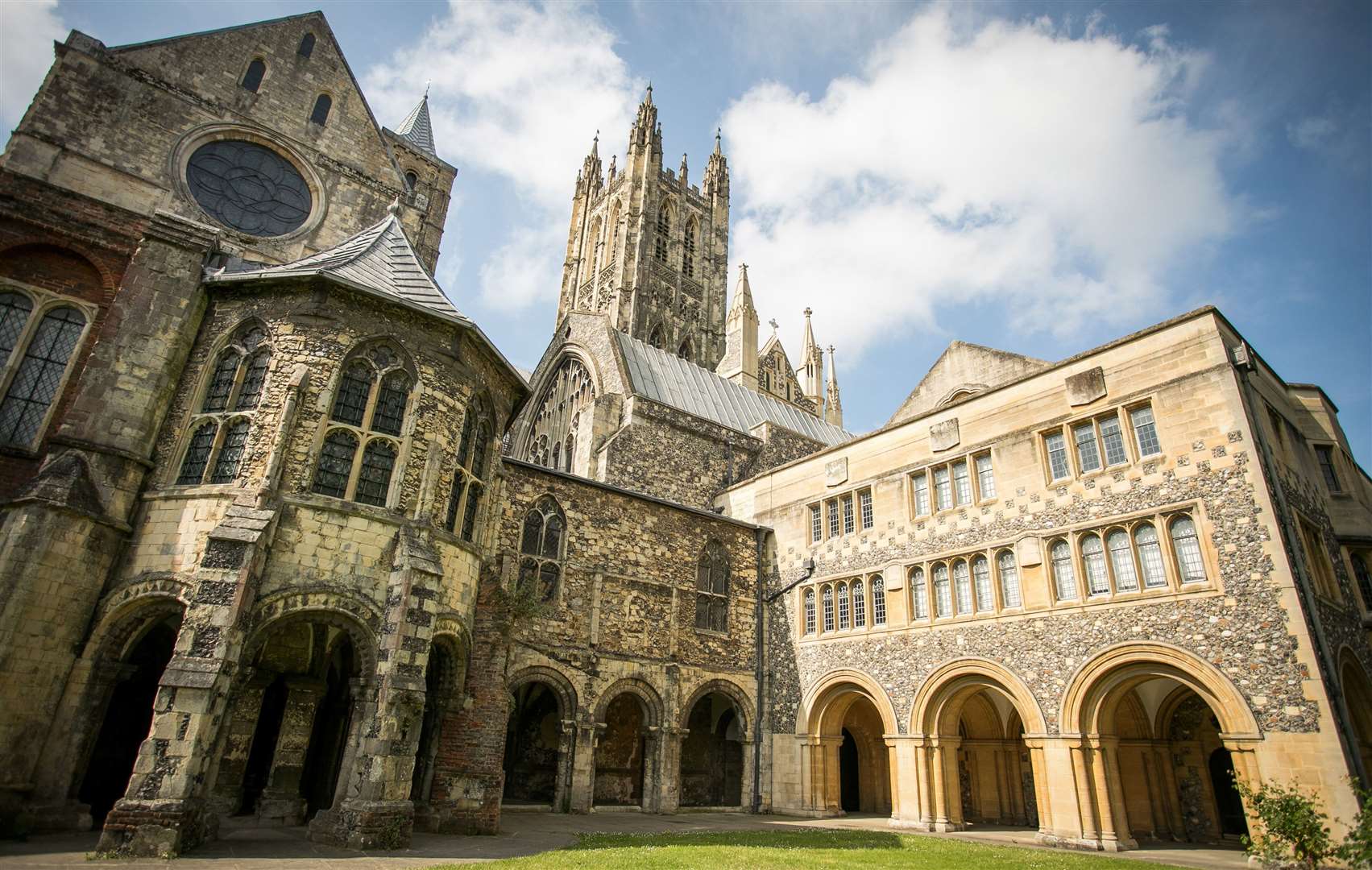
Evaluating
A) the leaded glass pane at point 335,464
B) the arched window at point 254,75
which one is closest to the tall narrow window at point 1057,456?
the leaded glass pane at point 335,464

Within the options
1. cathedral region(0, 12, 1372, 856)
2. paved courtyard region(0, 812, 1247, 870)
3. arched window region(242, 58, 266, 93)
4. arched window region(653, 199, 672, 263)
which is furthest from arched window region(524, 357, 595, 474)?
arched window region(653, 199, 672, 263)

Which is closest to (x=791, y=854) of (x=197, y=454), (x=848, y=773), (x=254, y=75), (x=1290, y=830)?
(x=1290, y=830)

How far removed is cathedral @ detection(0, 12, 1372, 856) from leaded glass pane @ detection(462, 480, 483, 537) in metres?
0.09

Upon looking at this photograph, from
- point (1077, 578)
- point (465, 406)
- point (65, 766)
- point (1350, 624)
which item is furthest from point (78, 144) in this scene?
point (1350, 624)

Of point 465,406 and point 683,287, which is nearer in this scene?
point 465,406

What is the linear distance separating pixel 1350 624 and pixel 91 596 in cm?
2228

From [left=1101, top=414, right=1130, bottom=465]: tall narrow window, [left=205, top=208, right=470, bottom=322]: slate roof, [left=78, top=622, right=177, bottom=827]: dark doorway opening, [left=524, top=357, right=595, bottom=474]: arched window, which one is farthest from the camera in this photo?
[left=524, top=357, right=595, bottom=474]: arched window

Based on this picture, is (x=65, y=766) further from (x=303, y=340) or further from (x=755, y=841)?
(x=755, y=841)

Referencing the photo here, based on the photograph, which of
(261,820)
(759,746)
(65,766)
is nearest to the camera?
(65,766)

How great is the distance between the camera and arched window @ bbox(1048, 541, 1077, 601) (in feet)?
50.2

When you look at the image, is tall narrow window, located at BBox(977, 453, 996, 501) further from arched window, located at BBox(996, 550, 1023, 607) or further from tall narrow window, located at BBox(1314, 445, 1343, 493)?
tall narrow window, located at BBox(1314, 445, 1343, 493)

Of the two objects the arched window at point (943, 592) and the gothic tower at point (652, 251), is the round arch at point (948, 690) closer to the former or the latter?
the arched window at point (943, 592)

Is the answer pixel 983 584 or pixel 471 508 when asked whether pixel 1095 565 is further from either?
pixel 471 508

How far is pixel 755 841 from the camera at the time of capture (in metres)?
13.0
